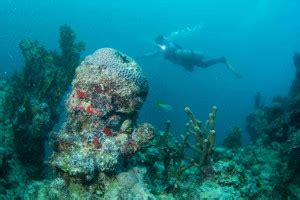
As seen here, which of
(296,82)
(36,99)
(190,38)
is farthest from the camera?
(190,38)

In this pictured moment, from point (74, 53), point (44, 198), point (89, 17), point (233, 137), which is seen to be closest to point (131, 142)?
point (44, 198)

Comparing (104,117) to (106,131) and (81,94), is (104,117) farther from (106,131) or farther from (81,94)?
(81,94)

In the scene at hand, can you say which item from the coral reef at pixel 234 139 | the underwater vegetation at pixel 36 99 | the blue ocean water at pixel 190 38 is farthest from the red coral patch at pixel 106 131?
the blue ocean water at pixel 190 38

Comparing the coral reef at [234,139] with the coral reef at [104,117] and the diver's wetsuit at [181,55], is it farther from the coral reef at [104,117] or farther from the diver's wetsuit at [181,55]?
the diver's wetsuit at [181,55]

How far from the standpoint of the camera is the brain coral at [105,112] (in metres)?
4.14

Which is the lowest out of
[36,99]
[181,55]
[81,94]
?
[81,94]

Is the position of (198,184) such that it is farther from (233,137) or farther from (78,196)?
(233,137)

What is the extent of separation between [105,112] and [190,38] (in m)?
89.8

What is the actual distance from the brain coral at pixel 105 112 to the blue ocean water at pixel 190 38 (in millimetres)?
21598

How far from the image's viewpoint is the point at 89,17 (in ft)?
303

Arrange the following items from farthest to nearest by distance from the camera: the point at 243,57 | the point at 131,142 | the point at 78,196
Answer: the point at 243,57 < the point at 131,142 < the point at 78,196

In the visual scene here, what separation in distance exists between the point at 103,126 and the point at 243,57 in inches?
3917

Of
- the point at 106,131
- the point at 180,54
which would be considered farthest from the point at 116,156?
the point at 180,54

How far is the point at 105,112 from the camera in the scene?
4.32 m
